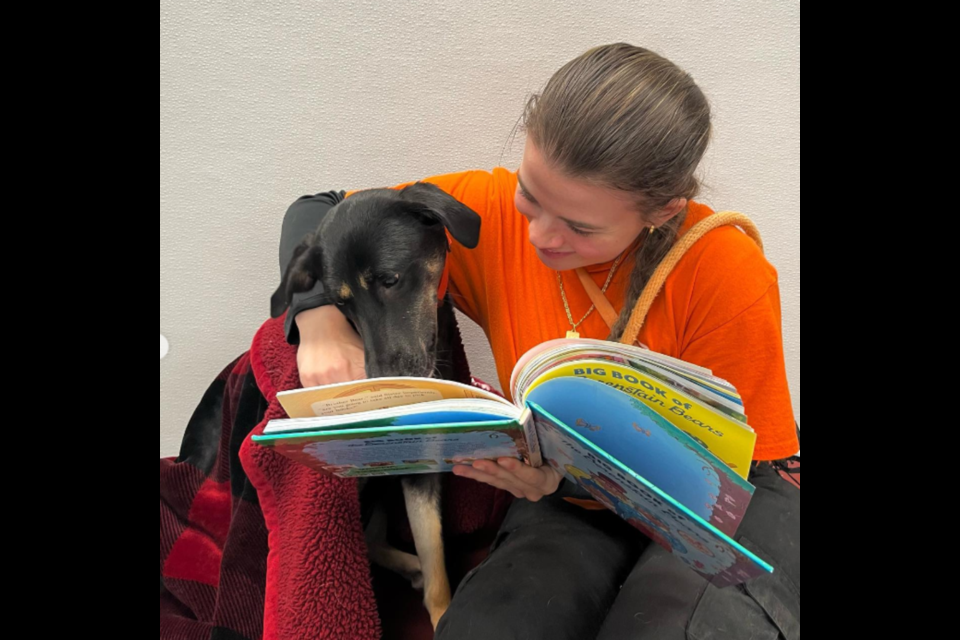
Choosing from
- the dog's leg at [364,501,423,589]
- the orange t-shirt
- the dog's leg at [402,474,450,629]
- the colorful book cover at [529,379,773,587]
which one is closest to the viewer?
the colorful book cover at [529,379,773,587]

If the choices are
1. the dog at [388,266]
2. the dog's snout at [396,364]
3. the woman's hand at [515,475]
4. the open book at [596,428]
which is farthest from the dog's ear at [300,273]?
the woman's hand at [515,475]

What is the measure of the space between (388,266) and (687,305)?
519 millimetres

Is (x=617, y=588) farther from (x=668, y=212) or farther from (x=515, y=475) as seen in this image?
(x=668, y=212)

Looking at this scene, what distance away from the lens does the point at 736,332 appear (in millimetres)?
1043

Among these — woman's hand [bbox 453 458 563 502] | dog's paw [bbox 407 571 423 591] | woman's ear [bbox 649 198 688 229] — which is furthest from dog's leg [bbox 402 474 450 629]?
woman's ear [bbox 649 198 688 229]

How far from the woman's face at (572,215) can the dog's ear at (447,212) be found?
9cm

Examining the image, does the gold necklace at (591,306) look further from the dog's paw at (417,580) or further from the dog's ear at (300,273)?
the dog's paw at (417,580)

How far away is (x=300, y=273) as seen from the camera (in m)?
1.14

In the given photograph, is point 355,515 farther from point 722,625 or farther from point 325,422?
point 722,625

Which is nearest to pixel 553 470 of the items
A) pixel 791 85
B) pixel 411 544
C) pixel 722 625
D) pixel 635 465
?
pixel 635 465

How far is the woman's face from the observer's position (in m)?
0.94

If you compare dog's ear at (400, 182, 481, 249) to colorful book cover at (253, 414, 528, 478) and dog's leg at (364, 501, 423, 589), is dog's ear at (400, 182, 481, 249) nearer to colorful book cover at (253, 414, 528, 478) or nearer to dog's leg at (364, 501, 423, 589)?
colorful book cover at (253, 414, 528, 478)

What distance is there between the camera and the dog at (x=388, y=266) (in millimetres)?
1087

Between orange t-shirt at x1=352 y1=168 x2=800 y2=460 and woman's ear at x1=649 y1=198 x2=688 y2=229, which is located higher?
woman's ear at x1=649 y1=198 x2=688 y2=229
